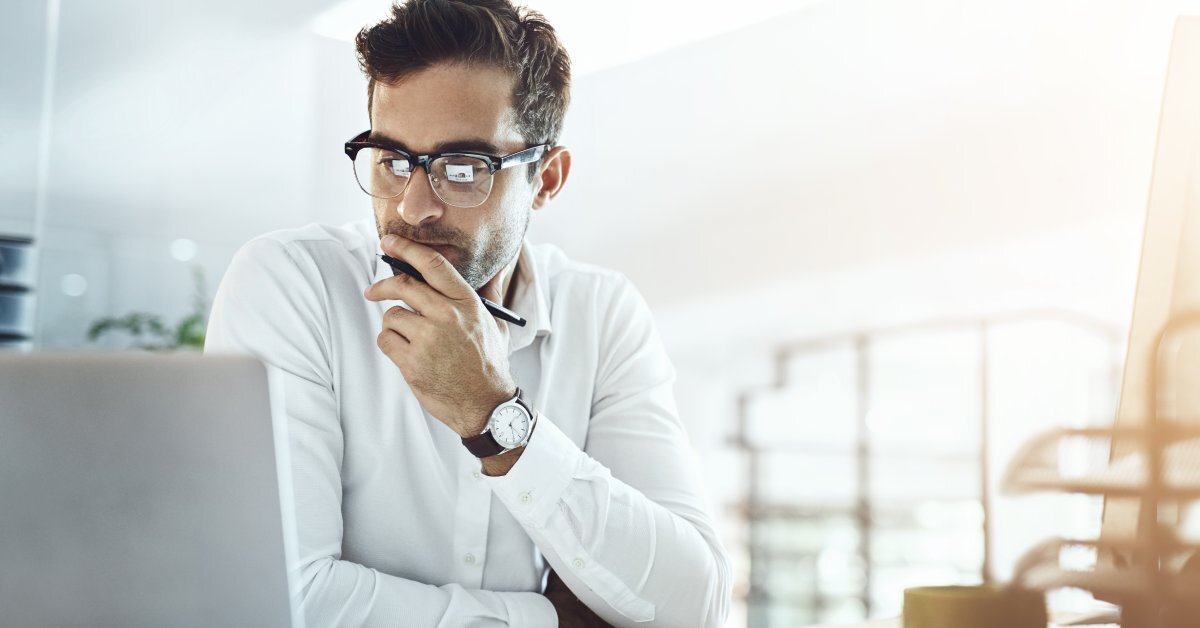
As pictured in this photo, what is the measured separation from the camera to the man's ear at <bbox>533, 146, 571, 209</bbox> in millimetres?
1386

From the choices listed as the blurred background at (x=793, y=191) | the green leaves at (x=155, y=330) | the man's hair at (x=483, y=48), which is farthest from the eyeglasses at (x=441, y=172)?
the green leaves at (x=155, y=330)

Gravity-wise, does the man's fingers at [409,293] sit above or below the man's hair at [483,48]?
below

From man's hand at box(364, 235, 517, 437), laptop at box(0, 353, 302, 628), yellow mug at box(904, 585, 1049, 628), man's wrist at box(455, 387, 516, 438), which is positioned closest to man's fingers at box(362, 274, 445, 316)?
man's hand at box(364, 235, 517, 437)

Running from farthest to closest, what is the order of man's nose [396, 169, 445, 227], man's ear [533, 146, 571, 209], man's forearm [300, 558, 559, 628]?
man's ear [533, 146, 571, 209] < man's nose [396, 169, 445, 227] < man's forearm [300, 558, 559, 628]

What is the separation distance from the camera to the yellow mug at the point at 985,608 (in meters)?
→ 0.58

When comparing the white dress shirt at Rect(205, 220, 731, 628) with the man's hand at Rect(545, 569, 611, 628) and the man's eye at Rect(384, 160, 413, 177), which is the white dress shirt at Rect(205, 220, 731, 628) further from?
the man's eye at Rect(384, 160, 413, 177)

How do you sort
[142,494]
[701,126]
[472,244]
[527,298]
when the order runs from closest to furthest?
[142,494] < [472,244] < [527,298] < [701,126]

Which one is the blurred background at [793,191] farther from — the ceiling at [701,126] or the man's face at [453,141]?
the man's face at [453,141]

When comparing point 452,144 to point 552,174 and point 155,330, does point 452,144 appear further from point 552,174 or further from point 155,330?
point 155,330

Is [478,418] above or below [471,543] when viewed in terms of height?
above

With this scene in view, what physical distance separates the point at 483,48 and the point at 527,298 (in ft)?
1.14

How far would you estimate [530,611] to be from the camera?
1045mm

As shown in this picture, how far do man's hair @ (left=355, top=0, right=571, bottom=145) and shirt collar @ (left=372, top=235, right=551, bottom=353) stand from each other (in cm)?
18

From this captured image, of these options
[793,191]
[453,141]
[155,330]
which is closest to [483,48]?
[453,141]
